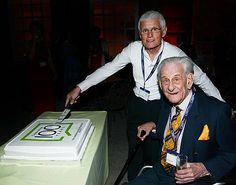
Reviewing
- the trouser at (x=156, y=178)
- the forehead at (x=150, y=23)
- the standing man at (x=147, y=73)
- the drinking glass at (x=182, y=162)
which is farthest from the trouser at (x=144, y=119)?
the drinking glass at (x=182, y=162)

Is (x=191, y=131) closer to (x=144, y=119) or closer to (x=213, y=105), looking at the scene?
(x=213, y=105)

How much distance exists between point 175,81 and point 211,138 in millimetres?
433

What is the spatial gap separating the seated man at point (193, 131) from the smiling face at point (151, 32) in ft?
1.97

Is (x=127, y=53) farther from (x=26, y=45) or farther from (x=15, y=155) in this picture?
(x=26, y=45)

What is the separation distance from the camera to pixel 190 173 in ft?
5.61

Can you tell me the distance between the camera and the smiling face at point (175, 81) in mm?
1857

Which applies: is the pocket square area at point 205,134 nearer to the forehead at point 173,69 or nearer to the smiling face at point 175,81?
the smiling face at point 175,81

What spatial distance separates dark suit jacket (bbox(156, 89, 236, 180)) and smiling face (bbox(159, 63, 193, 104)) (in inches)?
5.4

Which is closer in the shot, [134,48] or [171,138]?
[171,138]

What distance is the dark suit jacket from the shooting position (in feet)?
6.00

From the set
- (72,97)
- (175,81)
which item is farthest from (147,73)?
(175,81)

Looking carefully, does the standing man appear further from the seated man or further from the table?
the table

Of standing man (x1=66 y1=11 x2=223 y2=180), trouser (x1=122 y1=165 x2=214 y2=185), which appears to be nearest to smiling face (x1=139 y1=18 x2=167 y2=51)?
standing man (x1=66 y1=11 x2=223 y2=180)

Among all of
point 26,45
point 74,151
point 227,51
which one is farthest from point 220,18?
point 74,151
